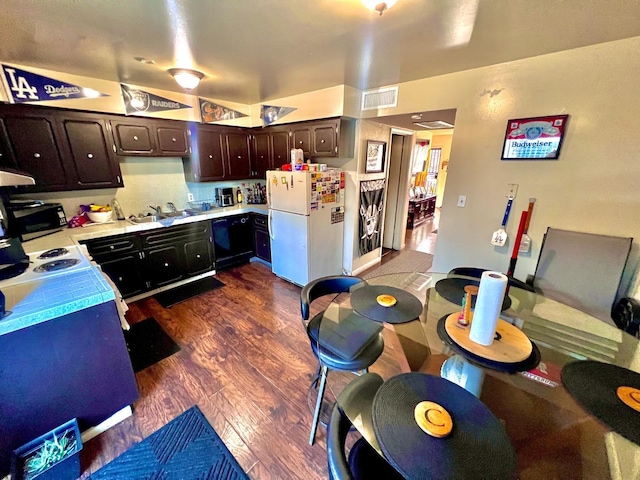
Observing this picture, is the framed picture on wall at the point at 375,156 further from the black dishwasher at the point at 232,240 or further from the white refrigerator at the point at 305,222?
the black dishwasher at the point at 232,240

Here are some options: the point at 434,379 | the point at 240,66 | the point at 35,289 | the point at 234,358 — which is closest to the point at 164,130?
the point at 240,66

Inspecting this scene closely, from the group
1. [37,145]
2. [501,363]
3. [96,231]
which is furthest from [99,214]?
[501,363]

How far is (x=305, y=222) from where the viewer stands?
3.02m

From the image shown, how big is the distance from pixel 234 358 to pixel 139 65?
8.94ft

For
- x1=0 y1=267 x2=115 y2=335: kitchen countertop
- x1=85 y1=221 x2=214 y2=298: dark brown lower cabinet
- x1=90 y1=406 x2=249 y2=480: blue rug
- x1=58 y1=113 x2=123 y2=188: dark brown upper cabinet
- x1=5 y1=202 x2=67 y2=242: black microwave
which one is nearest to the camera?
x1=0 y1=267 x2=115 y2=335: kitchen countertop

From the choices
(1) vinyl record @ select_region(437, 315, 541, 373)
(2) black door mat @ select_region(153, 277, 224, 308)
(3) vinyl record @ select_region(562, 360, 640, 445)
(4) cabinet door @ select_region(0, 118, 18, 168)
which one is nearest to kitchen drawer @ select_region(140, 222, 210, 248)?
A: (2) black door mat @ select_region(153, 277, 224, 308)

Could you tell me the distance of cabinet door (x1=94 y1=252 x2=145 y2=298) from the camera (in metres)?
2.72

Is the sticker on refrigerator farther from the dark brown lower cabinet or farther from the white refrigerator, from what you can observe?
the dark brown lower cabinet

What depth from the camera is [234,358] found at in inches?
85.1

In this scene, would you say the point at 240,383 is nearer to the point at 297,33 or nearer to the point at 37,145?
the point at 297,33

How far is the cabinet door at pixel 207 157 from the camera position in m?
3.48

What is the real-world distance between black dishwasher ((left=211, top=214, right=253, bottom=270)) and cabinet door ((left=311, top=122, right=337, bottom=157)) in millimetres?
1535

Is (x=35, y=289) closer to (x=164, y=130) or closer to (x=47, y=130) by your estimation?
(x=47, y=130)

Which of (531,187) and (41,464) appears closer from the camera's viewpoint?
(41,464)
